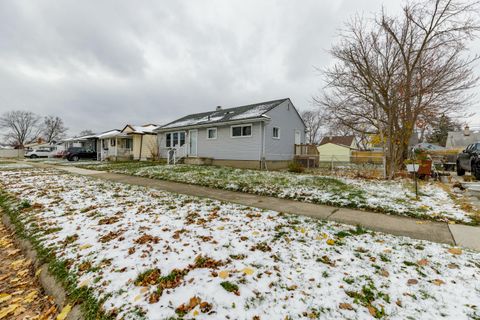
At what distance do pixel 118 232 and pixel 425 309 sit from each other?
13.8 feet

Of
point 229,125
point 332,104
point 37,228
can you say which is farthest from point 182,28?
point 37,228

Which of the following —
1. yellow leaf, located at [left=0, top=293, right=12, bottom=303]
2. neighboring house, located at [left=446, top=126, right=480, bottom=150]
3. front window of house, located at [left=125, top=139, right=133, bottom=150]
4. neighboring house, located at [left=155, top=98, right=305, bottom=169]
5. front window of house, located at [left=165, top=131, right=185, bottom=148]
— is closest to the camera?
yellow leaf, located at [left=0, top=293, right=12, bottom=303]

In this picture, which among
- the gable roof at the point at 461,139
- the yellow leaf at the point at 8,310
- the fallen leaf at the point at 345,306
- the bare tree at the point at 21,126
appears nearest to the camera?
the fallen leaf at the point at 345,306

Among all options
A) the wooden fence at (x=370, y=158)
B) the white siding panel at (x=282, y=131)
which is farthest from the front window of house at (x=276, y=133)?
the wooden fence at (x=370, y=158)

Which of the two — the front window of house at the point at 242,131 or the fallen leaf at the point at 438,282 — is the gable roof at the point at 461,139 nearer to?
the front window of house at the point at 242,131

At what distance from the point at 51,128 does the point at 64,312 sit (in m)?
87.4

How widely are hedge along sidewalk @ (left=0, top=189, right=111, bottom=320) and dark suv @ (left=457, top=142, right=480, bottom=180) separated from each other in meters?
14.2

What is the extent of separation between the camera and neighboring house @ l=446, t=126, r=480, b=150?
95.6 ft

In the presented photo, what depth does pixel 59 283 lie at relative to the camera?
250 centimetres

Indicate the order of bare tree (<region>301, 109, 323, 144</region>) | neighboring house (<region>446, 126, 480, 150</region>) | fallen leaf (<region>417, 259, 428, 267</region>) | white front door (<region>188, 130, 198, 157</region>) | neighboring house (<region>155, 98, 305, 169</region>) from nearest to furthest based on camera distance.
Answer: fallen leaf (<region>417, 259, 428, 267</region>)
neighboring house (<region>155, 98, 305, 169</region>)
white front door (<region>188, 130, 198, 157</region>)
neighboring house (<region>446, 126, 480, 150</region>)
bare tree (<region>301, 109, 323, 144</region>)

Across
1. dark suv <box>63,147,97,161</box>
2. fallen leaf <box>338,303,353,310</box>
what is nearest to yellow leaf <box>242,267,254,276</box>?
fallen leaf <box>338,303,353,310</box>

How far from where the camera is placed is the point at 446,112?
11.7 meters

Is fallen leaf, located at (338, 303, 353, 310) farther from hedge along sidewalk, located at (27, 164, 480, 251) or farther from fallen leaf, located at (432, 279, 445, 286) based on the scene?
hedge along sidewalk, located at (27, 164, 480, 251)

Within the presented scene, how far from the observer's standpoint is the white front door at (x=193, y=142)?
17.8 m
